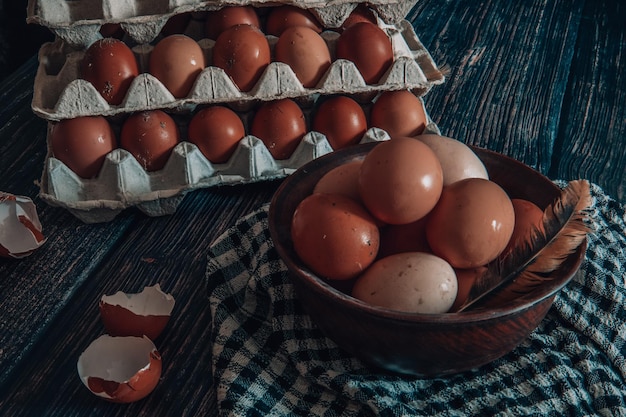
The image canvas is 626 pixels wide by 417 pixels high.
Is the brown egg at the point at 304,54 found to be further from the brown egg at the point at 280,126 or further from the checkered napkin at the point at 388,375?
the checkered napkin at the point at 388,375

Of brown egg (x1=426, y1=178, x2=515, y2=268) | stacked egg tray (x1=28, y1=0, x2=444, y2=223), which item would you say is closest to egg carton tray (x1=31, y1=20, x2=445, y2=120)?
stacked egg tray (x1=28, y1=0, x2=444, y2=223)

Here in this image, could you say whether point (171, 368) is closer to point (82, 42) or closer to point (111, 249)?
point (111, 249)

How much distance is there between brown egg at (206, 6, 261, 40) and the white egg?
1.68ft

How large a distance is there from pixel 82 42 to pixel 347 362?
60cm

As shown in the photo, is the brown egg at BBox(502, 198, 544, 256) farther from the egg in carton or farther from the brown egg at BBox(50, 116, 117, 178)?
the brown egg at BBox(50, 116, 117, 178)

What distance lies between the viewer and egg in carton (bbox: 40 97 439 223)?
39.1 inches

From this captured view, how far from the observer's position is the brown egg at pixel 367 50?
3.39 feet

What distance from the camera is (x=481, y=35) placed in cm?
149

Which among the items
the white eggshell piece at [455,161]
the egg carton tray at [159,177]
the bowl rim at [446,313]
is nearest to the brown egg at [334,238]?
the bowl rim at [446,313]

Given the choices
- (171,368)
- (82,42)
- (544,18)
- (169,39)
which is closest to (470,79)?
(544,18)

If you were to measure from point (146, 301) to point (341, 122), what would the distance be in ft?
1.26

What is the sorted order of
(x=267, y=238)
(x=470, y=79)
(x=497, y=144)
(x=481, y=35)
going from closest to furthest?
(x=267, y=238), (x=497, y=144), (x=470, y=79), (x=481, y=35)

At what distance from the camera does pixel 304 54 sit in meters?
1.02

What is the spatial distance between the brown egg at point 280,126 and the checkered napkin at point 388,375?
0.20m
